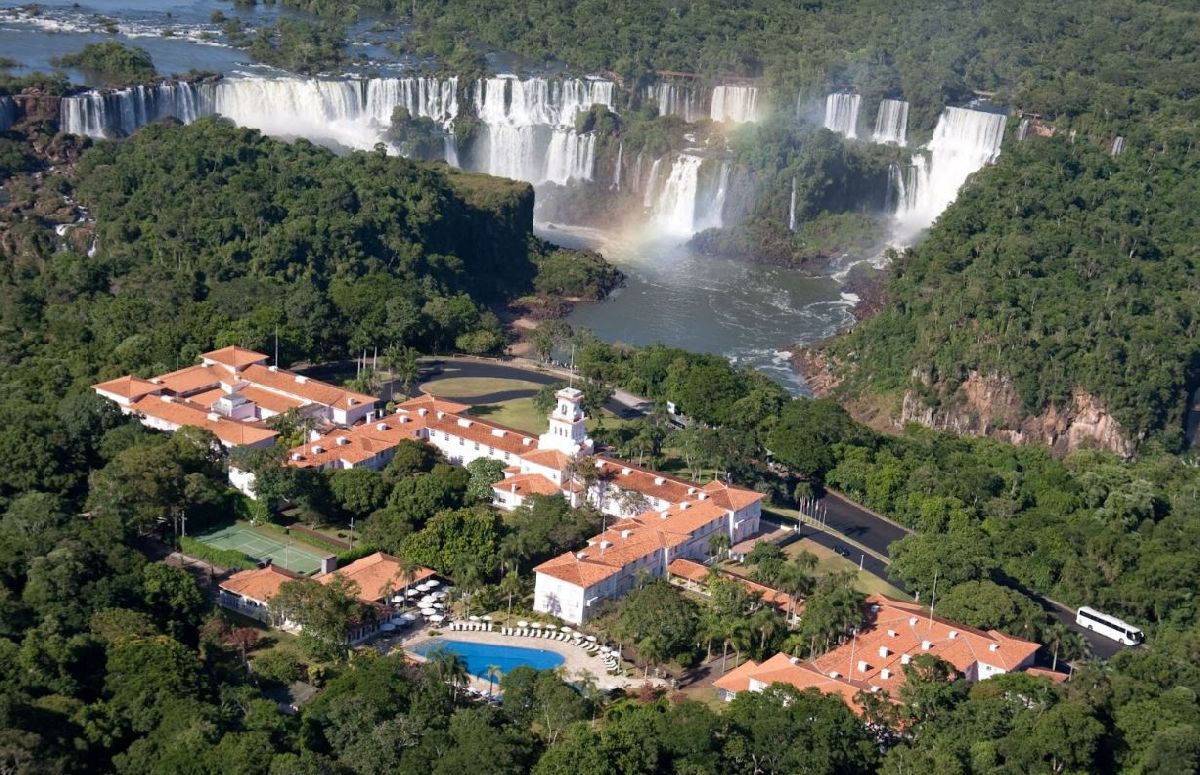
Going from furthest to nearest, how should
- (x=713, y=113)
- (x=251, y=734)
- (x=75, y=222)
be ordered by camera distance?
(x=713, y=113), (x=75, y=222), (x=251, y=734)

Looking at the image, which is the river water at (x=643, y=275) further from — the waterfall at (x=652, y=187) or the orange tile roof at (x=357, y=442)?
the orange tile roof at (x=357, y=442)

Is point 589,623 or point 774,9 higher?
point 774,9

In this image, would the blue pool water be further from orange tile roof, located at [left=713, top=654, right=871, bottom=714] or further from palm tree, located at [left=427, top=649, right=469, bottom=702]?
orange tile roof, located at [left=713, top=654, right=871, bottom=714]

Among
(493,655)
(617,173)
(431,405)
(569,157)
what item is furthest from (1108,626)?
(569,157)

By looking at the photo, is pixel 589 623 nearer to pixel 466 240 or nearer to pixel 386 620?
pixel 386 620

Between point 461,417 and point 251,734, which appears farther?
point 461,417

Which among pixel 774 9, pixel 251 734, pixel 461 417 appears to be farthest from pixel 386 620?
pixel 774 9

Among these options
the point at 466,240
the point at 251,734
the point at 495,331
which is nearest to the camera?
the point at 251,734

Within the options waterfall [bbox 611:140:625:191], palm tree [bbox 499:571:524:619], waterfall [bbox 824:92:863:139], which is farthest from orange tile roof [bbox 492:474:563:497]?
waterfall [bbox 824:92:863:139]

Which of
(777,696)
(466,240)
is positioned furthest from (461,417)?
(466,240)
